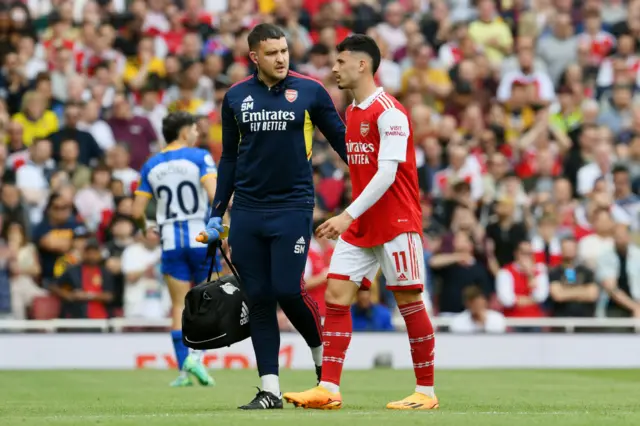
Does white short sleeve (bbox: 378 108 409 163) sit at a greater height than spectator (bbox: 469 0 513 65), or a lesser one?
lesser

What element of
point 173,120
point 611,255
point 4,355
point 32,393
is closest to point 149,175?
point 173,120

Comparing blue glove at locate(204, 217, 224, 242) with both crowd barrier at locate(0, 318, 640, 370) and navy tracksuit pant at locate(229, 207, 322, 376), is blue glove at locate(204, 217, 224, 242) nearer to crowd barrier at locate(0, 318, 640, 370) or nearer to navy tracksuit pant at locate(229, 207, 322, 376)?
navy tracksuit pant at locate(229, 207, 322, 376)

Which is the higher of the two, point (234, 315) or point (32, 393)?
point (234, 315)

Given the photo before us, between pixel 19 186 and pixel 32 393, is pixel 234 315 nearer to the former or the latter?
pixel 32 393

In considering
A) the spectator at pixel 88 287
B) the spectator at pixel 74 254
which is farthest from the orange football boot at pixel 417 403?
the spectator at pixel 74 254

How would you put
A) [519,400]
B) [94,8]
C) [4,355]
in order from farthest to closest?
[94,8] → [4,355] → [519,400]

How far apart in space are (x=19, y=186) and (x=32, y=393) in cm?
730

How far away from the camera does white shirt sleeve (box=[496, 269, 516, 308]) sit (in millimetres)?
17859

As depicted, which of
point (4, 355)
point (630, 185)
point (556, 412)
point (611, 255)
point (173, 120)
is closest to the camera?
point (556, 412)

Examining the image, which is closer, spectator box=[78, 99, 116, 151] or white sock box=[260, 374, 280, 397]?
white sock box=[260, 374, 280, 397]

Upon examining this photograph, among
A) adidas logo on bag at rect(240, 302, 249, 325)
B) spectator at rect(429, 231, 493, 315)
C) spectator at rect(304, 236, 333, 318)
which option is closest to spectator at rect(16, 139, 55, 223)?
spectator at rect(304, 236, 333, 318)

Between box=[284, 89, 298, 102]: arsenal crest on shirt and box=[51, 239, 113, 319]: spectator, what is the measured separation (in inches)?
337

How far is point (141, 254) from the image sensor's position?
17.5 meters

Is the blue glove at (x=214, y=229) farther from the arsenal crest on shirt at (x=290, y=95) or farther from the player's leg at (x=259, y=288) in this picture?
the arsenal crest on shirt at (x=290, y=95)
